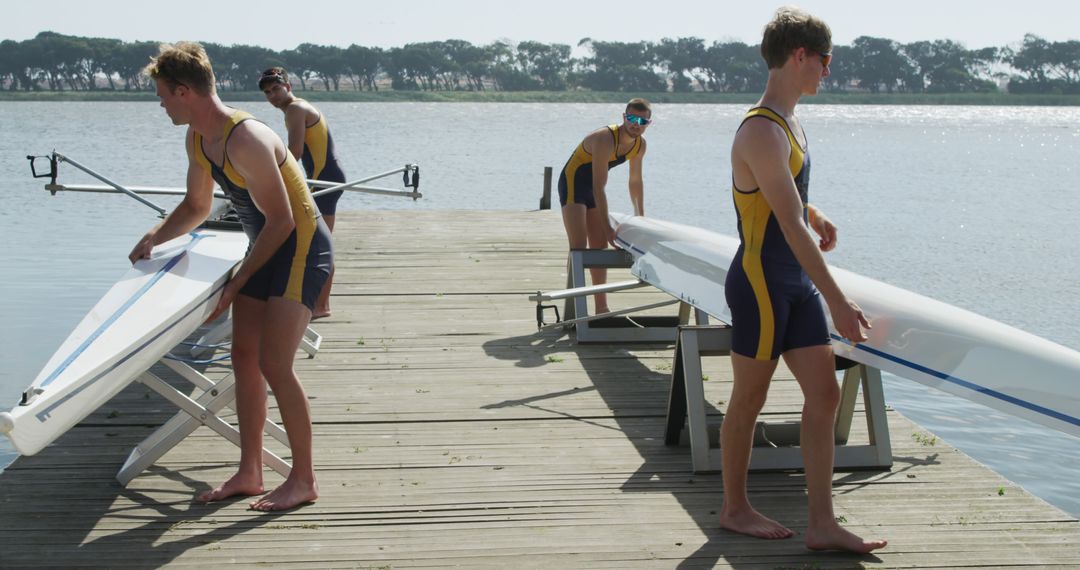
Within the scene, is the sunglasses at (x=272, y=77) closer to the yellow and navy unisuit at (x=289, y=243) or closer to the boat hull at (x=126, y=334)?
the boat hull at (x=126, y=334)

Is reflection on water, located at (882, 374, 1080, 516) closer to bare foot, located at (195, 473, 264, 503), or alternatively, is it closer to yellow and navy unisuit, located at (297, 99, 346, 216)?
yellow and navy unisuit, located at (297, 99, 346, 216)

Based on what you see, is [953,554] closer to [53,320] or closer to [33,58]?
[53,320]

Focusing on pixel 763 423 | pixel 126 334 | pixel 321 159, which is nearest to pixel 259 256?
pixel 126 334

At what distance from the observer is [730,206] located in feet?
95.3

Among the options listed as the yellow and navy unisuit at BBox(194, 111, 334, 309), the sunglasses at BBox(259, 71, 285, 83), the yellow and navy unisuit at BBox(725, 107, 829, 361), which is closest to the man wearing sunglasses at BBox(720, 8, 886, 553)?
the yellow and navy unisuit at BBox(725, 107, 829, 361)

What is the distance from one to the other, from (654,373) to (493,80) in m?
107

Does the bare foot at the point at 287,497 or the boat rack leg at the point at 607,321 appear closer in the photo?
the bare foot at the point at 287,497

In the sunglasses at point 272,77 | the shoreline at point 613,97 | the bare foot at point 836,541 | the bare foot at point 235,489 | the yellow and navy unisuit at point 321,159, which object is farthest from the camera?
the shoreline at point 613,97

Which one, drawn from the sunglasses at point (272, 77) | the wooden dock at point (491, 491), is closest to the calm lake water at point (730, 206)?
the wooden dock at point (491, 491)

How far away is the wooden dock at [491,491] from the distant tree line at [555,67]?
9878 cm

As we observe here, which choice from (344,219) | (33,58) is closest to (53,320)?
(344,219)

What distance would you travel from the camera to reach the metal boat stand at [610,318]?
25.6 feet

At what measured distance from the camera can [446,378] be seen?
703 cm

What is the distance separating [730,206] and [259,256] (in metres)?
25.4
